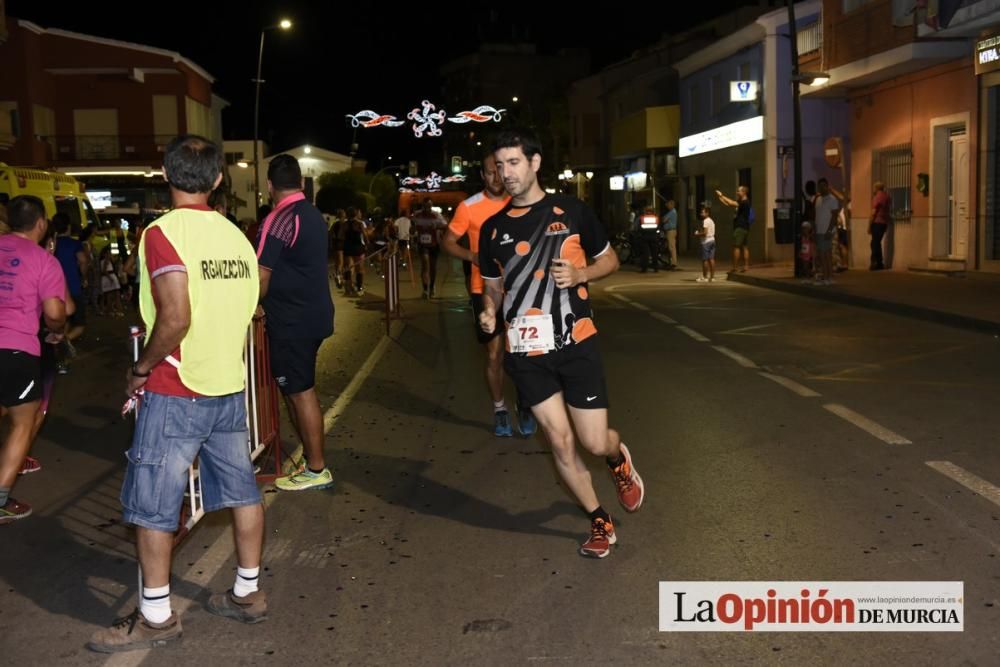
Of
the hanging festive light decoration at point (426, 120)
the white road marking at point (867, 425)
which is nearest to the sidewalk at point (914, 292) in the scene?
the white road marking at point (867, 425)

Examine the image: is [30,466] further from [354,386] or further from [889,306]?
[889,306]

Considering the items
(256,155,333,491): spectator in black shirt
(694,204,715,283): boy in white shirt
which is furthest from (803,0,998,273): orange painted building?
(256,155,333,491): spectator in black shirt

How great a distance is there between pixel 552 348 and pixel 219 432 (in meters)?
1.50

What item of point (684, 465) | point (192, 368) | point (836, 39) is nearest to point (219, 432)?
point (192, 368)

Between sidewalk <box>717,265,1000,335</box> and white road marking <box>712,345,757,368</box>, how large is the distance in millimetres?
3484

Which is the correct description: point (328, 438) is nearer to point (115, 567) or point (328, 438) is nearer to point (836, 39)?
point (115, 567)

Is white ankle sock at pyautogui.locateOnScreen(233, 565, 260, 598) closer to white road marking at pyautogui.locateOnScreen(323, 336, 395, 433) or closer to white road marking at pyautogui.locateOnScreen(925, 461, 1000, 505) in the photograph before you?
white road marking at pyautogui.locateOnScreen(323, 336, 395, 433)

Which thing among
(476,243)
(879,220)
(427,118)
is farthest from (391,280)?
(879,220)

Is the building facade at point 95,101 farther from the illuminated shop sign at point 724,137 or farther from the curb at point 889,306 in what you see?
the curb at point 889,306

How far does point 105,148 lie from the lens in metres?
54.8

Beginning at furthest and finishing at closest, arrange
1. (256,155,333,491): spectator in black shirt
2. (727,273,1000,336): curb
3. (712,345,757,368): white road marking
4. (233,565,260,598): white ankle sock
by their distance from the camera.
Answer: (727,273,1000,336): curb → (712,345,757,368): white road marking → (256,155,333,491): spectator in black shirt → (233,565,260,598): white ankle sock

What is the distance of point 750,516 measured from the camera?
19.6 feet

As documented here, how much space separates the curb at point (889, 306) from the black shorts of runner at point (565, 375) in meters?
10.0

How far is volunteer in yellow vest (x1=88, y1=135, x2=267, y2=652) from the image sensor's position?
13.9 ft
